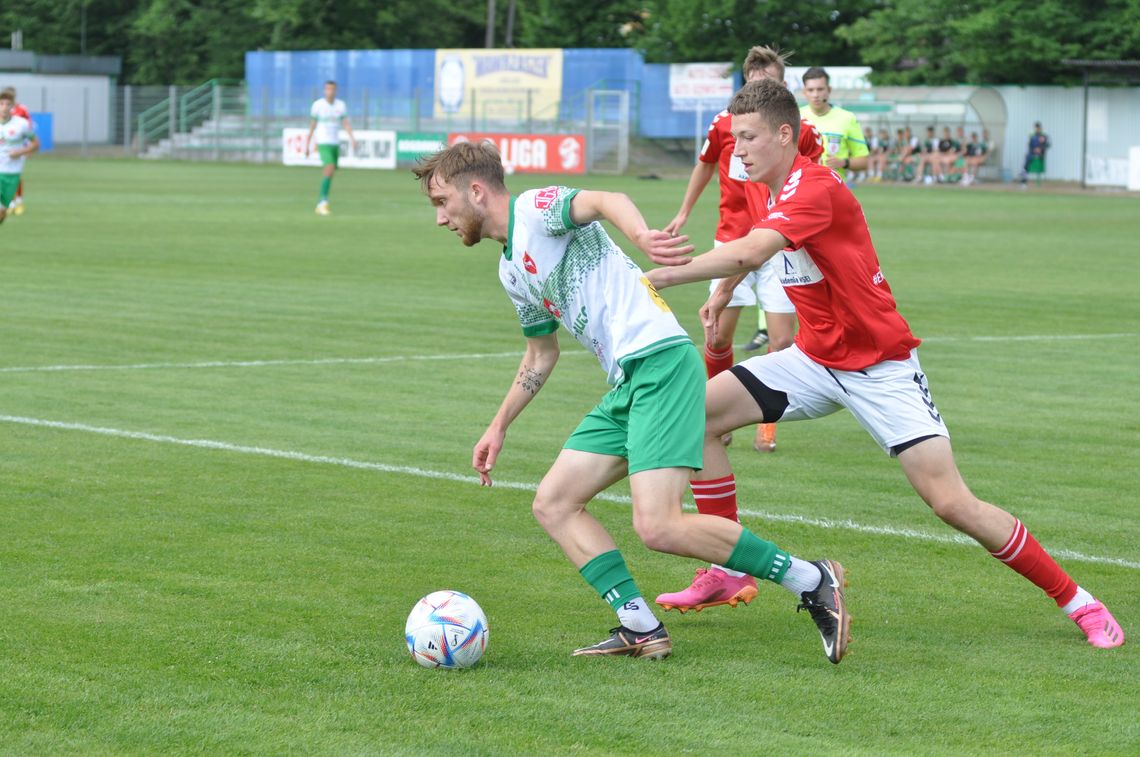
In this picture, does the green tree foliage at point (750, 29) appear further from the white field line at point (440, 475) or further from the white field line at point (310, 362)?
the white field line at point (440, 475)

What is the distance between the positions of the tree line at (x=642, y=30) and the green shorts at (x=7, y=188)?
35.9 m

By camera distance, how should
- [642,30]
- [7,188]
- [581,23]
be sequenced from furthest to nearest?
[642,30] → [581,23] → [7,188]

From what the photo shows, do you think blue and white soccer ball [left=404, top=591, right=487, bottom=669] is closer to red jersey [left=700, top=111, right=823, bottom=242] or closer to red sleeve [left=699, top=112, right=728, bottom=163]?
red jersey [left=700, top=111, right=823, bottom=242]

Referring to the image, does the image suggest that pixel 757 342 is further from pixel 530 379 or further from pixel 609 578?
pixel 609 578

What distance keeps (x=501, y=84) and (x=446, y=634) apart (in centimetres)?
5582

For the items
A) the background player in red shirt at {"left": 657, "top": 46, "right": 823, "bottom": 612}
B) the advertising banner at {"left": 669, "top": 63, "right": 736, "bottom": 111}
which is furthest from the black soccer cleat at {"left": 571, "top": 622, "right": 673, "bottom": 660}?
the advertising banner at {"left": 669, "top": 63, "right": 736, "bottom": 111}

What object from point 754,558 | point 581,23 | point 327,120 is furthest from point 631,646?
point 581,23

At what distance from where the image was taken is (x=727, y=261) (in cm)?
543

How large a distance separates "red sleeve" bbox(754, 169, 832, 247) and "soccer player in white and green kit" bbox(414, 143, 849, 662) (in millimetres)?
478

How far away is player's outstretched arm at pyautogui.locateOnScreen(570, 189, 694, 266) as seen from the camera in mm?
5070

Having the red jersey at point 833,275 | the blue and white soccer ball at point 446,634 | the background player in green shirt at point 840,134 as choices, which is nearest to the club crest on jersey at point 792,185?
the red jersey at point 833,275

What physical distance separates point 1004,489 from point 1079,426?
84.3 inches

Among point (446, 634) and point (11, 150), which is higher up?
point (11, 150)

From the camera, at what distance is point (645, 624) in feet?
18.6
